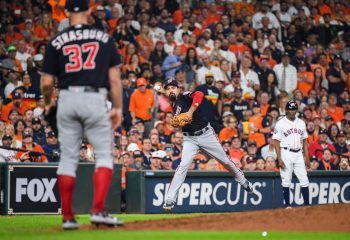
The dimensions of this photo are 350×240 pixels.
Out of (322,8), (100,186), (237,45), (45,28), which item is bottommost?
(100,186)

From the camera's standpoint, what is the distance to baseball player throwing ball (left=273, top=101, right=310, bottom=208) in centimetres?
1463

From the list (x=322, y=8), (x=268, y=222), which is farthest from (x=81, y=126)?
(x=322, y=8)

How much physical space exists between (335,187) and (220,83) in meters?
4.00

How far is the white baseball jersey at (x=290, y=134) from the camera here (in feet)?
48.2

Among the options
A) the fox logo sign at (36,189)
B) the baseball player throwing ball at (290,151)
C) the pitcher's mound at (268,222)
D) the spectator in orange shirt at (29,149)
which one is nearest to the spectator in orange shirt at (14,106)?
the spectator in orange shirt at (29,149)

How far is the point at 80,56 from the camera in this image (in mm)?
8281

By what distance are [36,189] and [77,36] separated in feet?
19.1

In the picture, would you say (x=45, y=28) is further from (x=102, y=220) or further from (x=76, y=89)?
(x=102, y=220)

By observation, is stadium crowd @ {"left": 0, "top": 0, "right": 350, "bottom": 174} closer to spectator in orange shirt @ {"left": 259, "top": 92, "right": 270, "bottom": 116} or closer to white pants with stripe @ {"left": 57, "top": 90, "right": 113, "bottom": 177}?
spectator in orange shirt @ {"left": 259, "top": 92, "right": 270, "bottom": 116}

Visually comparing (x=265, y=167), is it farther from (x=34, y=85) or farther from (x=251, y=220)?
(x=251, y=220)

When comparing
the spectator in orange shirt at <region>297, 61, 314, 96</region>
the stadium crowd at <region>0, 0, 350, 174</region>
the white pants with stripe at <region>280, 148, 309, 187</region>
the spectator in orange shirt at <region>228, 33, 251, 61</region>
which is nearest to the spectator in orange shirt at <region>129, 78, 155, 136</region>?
the stadium crowd at <region>0, 0, 350, 174</region>

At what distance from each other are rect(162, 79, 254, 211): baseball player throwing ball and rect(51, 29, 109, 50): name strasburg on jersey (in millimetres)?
4374

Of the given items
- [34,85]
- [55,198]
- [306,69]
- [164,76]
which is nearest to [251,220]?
[55,198]

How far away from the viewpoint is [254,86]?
65.9 ft
